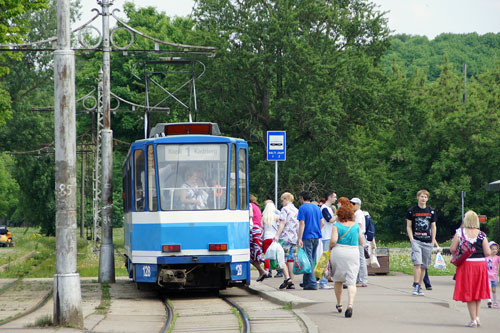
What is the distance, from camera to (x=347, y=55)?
4191 cm

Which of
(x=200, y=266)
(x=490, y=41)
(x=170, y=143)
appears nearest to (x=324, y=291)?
(x=200, y=266)

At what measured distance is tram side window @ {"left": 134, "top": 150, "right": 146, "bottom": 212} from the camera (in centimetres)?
1581

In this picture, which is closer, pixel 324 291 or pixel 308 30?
pixel 324 291

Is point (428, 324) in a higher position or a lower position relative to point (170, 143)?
lower

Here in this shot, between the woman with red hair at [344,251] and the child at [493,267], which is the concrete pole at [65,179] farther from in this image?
the child at [493,267]

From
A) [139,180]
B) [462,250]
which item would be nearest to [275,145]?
[139,180]

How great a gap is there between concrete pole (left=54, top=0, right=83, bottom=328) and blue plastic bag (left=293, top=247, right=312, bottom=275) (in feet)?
17.8

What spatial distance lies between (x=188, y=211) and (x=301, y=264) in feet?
7.46

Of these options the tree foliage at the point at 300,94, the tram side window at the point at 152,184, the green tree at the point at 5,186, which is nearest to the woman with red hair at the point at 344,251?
the tram side window at the point at 152,184

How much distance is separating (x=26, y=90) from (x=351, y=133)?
22.1 m

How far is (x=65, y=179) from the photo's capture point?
1105 centimetres

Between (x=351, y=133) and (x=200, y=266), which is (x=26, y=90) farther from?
(x=200, y=266)

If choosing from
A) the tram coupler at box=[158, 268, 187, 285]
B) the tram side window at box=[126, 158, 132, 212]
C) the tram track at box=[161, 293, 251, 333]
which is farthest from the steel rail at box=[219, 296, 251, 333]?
the tram side window at box=[126, 158, 132, 212]

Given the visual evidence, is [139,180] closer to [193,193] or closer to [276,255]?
[193,193]
